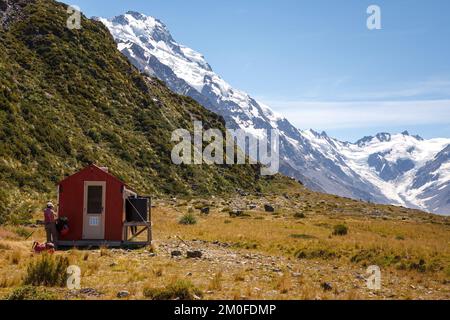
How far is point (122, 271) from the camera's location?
18.5m

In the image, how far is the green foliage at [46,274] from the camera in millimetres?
15711

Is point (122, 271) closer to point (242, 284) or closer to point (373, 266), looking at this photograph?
point (242, 284)

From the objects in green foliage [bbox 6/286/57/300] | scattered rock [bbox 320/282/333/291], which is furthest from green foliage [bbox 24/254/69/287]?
scattered rock [bbox 320/282/333/291]

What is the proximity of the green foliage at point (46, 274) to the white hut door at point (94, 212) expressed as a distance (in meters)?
10.1

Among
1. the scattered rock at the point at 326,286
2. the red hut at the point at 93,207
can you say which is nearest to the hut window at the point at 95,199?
the red hut at the point at 93,207

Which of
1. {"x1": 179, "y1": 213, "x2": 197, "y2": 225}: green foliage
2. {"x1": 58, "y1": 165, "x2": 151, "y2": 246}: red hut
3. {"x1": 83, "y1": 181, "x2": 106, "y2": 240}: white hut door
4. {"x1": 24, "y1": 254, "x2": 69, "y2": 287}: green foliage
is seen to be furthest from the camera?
{"x1": 179, "y1": 213, "x2": 197, "y2": 225}: green foliage

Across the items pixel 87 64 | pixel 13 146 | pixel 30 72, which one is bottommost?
pixel 13 146

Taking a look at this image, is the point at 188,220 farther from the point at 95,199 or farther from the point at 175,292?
the point at 175,292

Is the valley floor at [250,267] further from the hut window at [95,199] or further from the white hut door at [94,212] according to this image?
the hut window at [95,199]

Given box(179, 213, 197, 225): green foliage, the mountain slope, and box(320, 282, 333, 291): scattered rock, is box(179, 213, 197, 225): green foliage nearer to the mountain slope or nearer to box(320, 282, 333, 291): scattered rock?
the mountain slope

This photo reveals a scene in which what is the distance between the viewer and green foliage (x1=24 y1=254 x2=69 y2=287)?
51.5 feet

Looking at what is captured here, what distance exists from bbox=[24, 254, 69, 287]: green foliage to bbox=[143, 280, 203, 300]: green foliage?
3406 millimetres
